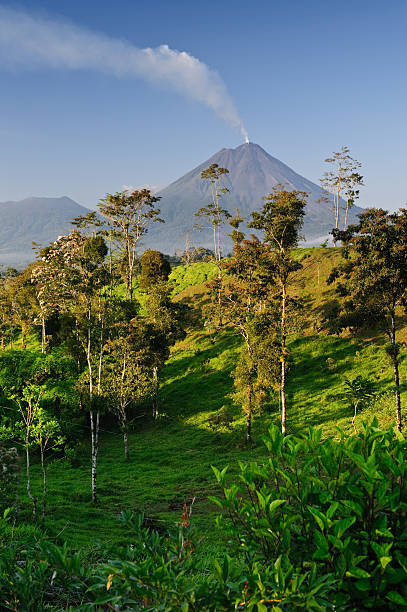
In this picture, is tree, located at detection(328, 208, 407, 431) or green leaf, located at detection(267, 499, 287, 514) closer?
green leaf, located at detection(267, 499, 287, 514)

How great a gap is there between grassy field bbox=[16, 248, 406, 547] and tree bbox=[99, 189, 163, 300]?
646 inches

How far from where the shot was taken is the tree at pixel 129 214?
5019 cm

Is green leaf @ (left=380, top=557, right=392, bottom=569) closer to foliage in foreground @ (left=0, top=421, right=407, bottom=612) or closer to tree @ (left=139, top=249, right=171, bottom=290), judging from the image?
foliage in foreground @ (left=0, top=421, right=407, bottom=612)

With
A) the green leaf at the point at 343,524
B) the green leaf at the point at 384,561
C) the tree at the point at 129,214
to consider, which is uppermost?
the tree at the point at 129,214

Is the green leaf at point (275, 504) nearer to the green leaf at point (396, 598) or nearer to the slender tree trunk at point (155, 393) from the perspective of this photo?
the green leaf at point (396, 598)

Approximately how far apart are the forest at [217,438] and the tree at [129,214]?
25 centimetres

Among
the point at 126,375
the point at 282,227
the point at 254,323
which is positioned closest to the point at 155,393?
the point at 126,375

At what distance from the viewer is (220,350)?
154ft

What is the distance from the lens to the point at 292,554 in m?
3.76

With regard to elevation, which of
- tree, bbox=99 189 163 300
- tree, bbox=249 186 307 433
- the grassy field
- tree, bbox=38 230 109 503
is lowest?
the grassy field

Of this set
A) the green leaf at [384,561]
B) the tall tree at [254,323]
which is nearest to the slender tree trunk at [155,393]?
the tall tree at [254,323]

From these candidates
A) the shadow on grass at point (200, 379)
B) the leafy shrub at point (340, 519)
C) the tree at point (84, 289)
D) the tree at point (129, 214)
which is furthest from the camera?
the tree at point (129, 214)

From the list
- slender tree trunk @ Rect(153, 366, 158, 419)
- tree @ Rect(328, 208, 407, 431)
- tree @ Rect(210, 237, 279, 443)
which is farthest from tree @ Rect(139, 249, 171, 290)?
tree @ Rect(328, 208, 407, 431)

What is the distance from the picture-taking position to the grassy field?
20.6 meters
